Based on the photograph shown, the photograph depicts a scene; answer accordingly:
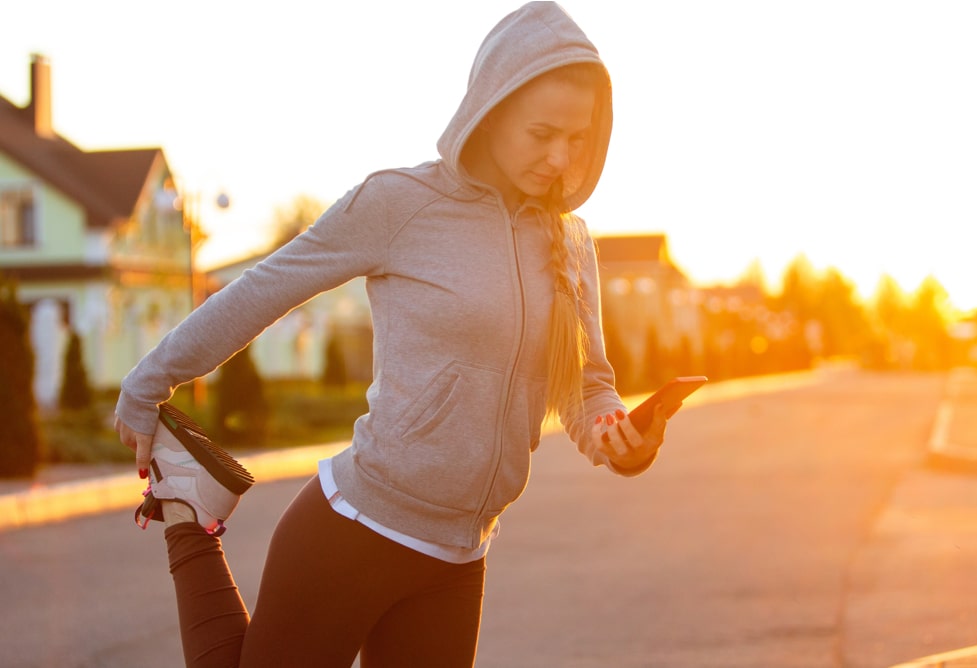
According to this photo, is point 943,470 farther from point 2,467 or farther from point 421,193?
point 421,193

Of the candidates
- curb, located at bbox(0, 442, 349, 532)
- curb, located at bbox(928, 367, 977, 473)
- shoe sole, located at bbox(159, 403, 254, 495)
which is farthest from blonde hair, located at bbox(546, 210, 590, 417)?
curb, located at bbox(928, 367, 977, 473)

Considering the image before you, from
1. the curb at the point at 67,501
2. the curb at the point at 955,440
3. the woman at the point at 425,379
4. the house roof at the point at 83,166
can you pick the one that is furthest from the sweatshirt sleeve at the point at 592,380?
the house roof at the point at 83,166

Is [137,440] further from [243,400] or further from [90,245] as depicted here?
[90,245]

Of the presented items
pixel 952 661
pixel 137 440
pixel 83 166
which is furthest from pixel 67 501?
pixel 83 166

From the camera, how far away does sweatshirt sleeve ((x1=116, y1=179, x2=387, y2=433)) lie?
2533mm

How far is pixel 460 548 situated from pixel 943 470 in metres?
14.9

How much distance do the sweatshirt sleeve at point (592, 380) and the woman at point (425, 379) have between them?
0.14 meters

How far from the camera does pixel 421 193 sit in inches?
101

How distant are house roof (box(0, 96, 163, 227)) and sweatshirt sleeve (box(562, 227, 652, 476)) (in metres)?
36.1

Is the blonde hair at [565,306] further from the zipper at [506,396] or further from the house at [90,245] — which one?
the house at [90,245]

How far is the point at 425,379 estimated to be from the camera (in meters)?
2.49

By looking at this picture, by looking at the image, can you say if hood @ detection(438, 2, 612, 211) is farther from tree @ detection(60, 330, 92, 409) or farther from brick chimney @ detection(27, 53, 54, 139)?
brick chimney @ detection(27, 53, 54, 139)

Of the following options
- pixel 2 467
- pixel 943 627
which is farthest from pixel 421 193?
pixel 2 467

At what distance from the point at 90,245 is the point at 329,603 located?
36797 millimetres
